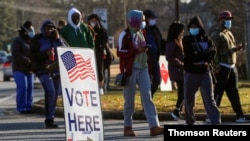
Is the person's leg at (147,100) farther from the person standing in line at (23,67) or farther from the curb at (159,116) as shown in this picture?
the person standing in line at (23,67)

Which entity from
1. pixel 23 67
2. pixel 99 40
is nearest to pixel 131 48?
pixel 99 40

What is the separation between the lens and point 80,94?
8.51m

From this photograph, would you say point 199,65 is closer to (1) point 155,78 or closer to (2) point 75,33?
(2) point 75,33

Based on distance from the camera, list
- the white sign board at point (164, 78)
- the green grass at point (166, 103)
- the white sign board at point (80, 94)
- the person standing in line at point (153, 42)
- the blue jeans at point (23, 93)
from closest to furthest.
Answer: the white sign board at point (80, 94) → the person standing in line at point (153, 42) → the green grass at point (166, 103) → the blue jeans at point (23, 93) → the white sign board at point (164, 78)

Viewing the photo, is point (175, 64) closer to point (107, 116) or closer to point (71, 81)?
point (107, 116)

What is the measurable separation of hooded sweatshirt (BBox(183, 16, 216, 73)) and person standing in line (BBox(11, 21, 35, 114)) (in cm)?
539

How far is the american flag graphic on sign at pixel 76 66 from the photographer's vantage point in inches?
331

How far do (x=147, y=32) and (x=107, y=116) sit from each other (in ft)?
7.50

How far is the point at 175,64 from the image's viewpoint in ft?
46.5

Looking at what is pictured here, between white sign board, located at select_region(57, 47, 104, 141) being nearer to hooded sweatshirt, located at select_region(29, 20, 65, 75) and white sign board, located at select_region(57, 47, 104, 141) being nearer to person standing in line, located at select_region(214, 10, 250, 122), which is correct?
hooded sweatshirt, located at select_region(29, 20, 65, 75)

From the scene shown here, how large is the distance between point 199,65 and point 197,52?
0.69 ft

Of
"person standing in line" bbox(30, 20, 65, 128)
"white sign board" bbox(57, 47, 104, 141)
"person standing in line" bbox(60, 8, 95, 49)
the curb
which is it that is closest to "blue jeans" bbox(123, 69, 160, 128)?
"person standing in line" bbox(60, 8, 95, 49)

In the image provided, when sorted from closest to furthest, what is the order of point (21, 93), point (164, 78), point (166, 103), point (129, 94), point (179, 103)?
point (129, 94) → point (179, 103) → point (166, 103) → point (21, 93) → point (164, 78)

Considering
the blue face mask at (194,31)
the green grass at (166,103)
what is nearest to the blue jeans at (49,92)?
the green grass at (166,103)
